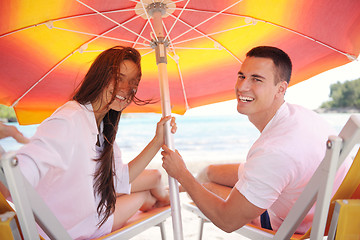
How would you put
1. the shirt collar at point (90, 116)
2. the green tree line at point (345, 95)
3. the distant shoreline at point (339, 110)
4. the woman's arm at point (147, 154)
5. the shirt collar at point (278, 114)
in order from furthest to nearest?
the green tree line at point (345, 95)
the distant shoreline at point (339, 110)
the woman's arm at point (147, 154)
the shirt collar at point (278, 114)
the shirt collar at point (90, 116)

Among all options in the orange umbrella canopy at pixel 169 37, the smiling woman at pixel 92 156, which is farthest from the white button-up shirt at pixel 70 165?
the orange umbrella canopy at pixel 169 37

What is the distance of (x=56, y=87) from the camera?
112 inches

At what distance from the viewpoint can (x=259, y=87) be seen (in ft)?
7.02

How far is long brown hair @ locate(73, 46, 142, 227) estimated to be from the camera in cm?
198

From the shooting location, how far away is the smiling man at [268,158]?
5.24ft

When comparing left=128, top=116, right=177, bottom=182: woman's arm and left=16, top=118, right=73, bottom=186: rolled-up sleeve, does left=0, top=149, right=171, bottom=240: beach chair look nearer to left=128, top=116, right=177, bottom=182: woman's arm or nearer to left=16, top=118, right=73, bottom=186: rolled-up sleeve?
left=16, top=118, right=73, bottom=186: rolled-up sleeve

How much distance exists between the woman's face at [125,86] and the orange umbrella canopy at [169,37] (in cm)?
40

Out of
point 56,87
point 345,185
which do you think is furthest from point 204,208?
point 56,87

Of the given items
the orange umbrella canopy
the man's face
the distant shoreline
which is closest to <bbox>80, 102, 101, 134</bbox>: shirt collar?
the orange umbrella canopy

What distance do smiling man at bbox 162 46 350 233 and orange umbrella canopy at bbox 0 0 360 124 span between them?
0.39 m

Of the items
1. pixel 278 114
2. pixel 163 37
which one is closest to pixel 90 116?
pixel 163 37

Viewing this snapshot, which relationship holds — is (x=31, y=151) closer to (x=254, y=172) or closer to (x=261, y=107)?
(x=254, y=172)

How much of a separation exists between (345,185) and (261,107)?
92cm

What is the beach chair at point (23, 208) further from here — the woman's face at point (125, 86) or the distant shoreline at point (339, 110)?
the distant shoreline at point (339, 110)
